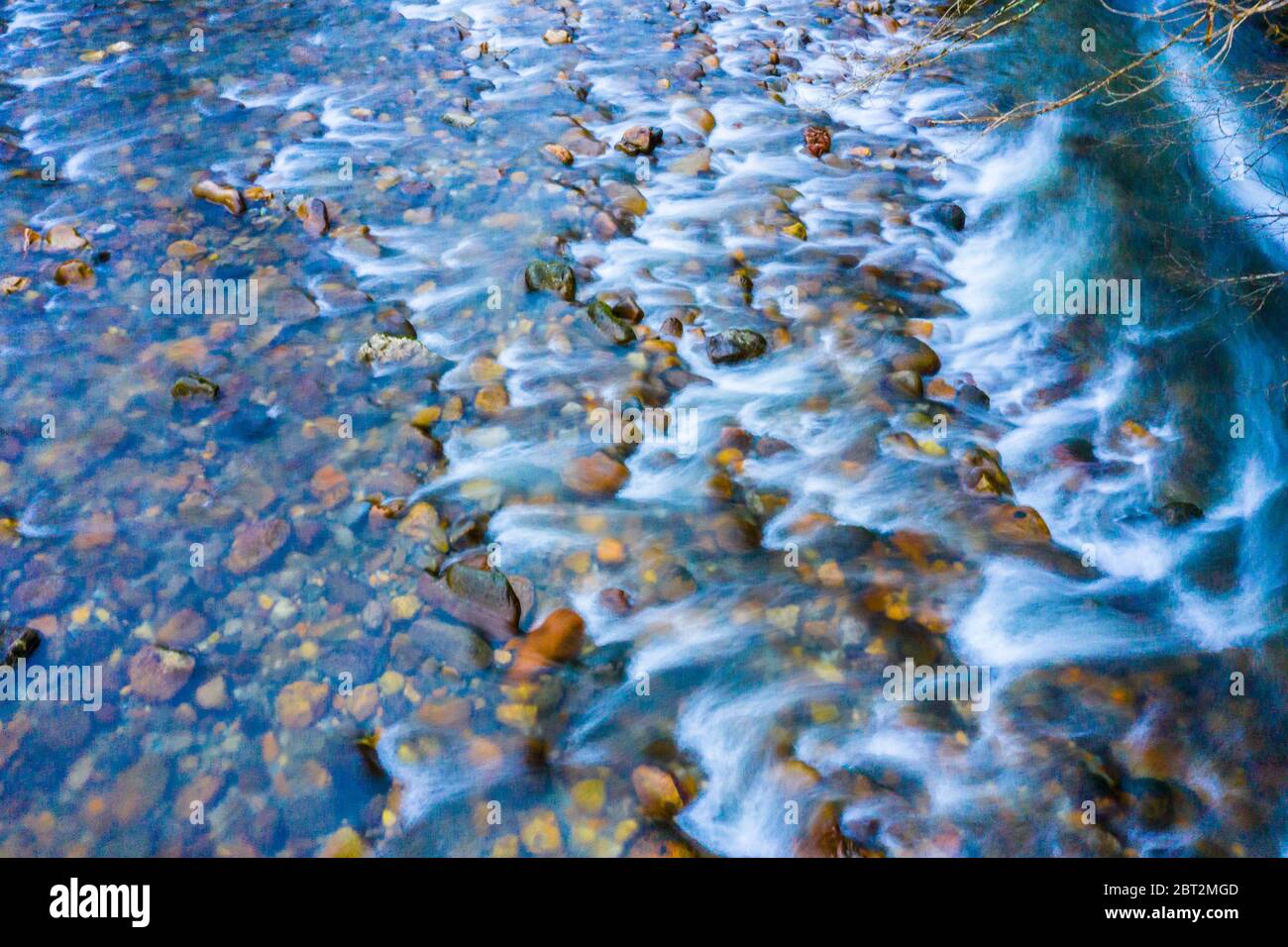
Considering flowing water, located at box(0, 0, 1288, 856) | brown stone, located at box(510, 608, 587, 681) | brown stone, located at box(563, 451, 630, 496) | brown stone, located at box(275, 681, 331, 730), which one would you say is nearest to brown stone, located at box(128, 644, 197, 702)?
flowing water, located at box(0, 0, 1288, 856)

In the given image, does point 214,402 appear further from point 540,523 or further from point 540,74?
point 540,74

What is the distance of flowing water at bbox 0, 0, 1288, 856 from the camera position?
326cm

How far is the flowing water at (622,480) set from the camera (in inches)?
128

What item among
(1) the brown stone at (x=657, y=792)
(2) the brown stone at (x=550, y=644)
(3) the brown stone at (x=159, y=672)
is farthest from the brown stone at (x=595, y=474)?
(3) the brown stone at (x=159, y=672)

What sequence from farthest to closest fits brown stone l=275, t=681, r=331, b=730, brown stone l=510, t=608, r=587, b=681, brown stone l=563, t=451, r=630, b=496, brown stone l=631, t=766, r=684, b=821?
1. brown stone l=563, t=451, r=630, b=496
2. brown stone l=510, t=608, r=587, b=681
3. brown stone l=275, t=681, r=331, b=730
4. brown stone l=631, t=766, r=684, b=821

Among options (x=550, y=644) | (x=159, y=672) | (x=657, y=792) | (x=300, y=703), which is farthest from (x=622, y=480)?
(x=159, y=672)

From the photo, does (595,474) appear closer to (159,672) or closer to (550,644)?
(550,644)

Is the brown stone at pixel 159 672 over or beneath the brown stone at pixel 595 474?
beneath

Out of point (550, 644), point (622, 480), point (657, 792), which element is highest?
point (622, 480)

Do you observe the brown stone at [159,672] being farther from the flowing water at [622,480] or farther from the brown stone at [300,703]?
the brown stone at [300,703]

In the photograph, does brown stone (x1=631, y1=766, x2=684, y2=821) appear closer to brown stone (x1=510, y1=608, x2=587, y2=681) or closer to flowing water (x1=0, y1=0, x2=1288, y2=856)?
flowing water (x1=0, y1=0, x2=1288, y2=856)

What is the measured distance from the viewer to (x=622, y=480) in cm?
445

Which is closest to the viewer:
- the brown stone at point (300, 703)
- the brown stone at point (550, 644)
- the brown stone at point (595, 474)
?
the brown stone at point (300, 703)

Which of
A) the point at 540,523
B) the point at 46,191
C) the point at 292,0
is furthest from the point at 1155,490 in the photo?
the point at 292,0
